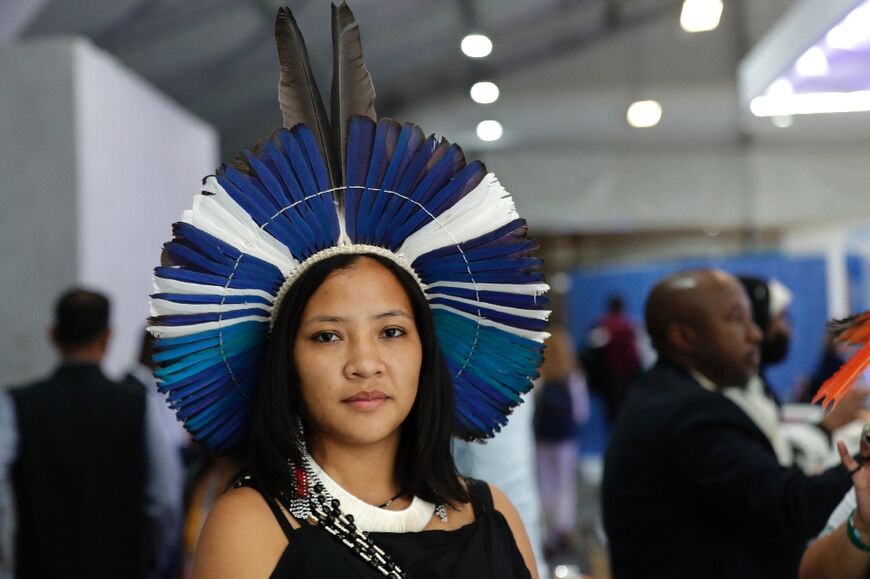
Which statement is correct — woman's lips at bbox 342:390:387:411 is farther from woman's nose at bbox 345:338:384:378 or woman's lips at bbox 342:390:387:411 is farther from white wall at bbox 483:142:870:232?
white wall at bbox 483:142:870:232

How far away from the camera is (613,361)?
828 centimetres

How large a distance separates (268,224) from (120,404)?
1.93 m

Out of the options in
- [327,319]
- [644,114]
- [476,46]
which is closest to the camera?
[327,319]

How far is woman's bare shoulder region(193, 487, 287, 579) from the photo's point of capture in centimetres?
142

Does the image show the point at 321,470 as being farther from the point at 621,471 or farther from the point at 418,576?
the point at 621,471

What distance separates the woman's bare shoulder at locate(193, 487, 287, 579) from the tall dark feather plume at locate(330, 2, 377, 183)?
0.53 metres

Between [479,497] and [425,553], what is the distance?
0.18 m

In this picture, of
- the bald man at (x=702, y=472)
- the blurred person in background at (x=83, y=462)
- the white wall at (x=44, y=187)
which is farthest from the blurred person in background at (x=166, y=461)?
the bald man at (x=702, y=472)

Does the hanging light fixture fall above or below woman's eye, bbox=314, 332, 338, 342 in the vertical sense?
above

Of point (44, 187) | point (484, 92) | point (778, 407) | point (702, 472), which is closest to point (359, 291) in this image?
point (702, 472)

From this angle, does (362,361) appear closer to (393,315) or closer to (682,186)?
(393,315)

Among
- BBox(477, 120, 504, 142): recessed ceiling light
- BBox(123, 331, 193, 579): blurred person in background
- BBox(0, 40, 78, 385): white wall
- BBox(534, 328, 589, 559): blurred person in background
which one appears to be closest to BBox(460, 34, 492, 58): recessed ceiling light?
BBox(477, 120, 504, 142): recessed ceiling light

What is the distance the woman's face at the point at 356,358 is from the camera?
4.99ft

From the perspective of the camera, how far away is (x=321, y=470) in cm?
156
